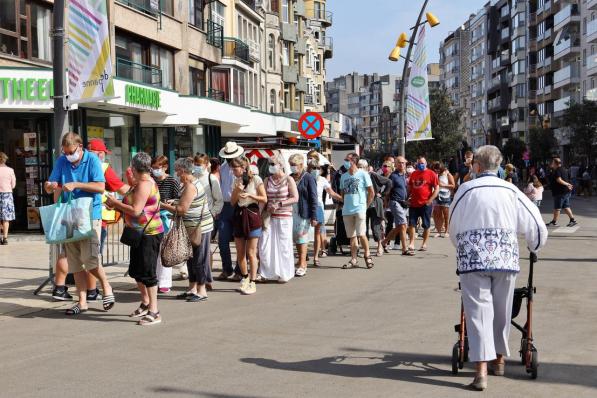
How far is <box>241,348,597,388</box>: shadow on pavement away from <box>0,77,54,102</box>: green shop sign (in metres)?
13.0

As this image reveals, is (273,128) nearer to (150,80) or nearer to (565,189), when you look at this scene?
(150,80)

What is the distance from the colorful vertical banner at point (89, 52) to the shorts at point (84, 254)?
2.14m

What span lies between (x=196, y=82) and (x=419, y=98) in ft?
39.7

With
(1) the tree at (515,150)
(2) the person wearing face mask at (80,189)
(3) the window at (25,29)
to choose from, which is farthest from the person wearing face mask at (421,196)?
(1) the tree at (515,150)

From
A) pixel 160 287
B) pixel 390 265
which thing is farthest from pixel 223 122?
pixel 160 287

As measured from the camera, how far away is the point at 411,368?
6.10 metres

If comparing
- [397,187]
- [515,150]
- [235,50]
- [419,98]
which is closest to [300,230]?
[397,187]

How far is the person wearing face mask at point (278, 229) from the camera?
438 inches

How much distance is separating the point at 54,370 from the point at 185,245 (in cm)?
274

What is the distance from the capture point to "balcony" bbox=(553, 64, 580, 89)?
6981 centimetres

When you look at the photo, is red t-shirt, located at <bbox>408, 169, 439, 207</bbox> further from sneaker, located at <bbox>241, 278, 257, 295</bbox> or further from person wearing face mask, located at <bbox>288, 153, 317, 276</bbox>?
sneaker, located at <bbox>241, 278, 257, 295</bbox>

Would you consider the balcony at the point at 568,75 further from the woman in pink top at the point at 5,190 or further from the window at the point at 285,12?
the woman in pink top at the point at 5,190

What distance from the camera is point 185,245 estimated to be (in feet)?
28.6

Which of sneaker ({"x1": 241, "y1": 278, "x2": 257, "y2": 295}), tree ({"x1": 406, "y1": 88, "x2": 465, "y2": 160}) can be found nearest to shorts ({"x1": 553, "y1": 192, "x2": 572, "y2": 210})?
sneaker ({"x1": 241, "y1": 278, "x2": 257, "y2": 295})
